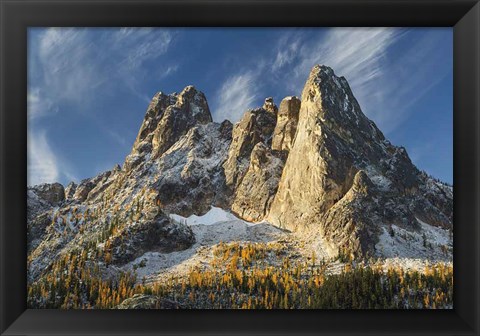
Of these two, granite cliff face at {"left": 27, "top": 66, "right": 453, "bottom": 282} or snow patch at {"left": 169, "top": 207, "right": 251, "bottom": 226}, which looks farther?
snow patch at {"left": 169, "top": 207, "right": 251, "bottom": 226}

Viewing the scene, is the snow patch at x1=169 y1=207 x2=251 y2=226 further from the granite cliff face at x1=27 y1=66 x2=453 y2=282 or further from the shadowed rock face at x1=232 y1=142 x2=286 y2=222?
the shadowed rock face at x1=232 y1=142 x2=286 y2=222

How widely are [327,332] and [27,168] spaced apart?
488cm

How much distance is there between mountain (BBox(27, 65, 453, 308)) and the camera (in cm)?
1428

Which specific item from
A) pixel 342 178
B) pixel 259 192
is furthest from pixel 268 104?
pixel 259 192

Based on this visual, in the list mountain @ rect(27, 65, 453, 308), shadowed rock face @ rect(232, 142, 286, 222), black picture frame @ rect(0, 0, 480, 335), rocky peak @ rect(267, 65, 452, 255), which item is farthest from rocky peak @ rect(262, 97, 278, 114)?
shadowed rock face @ rect(232, 142, 286, 222)

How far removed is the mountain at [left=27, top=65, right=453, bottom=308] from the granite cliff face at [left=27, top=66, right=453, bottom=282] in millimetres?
88

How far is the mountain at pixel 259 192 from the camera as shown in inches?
562

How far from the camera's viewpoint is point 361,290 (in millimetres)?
10203

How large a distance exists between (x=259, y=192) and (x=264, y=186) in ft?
2.05

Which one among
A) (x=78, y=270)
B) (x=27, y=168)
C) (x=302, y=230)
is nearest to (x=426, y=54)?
(x=27, y=168)

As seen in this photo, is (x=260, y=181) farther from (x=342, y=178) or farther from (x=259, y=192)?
(x=342, y=178)
